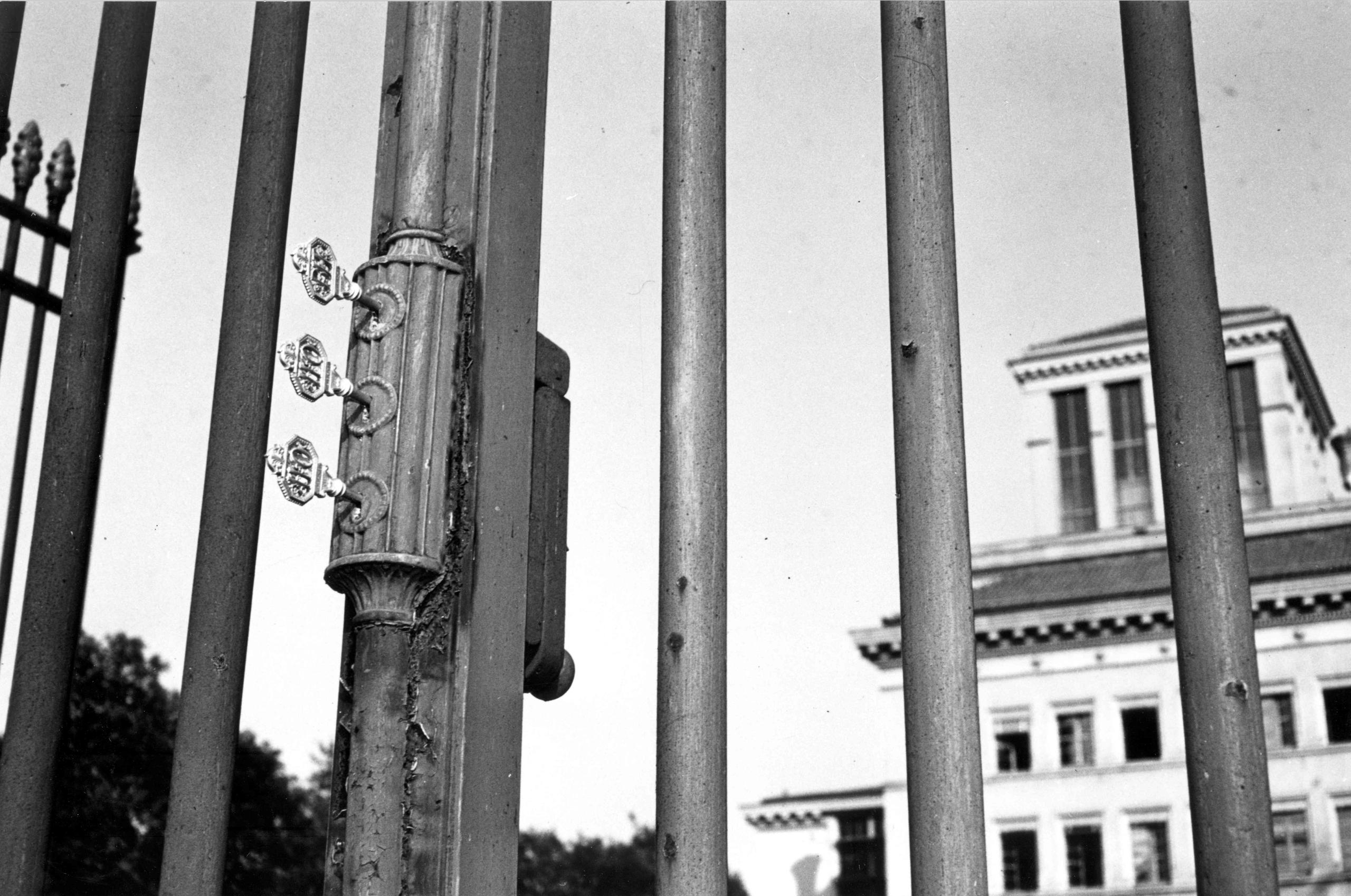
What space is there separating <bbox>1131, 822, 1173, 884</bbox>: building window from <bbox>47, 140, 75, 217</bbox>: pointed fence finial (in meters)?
49.2

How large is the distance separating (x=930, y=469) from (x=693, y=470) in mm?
1073

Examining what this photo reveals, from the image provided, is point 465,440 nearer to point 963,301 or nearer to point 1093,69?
point 1093,69

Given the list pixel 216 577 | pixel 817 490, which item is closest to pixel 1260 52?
pixel 817 490

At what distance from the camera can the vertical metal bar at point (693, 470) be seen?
637 cm

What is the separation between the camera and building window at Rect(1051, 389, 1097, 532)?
216 ft

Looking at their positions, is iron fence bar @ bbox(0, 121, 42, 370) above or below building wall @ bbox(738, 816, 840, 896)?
below

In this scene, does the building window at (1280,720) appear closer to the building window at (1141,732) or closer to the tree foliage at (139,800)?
the building window at (1141,732)

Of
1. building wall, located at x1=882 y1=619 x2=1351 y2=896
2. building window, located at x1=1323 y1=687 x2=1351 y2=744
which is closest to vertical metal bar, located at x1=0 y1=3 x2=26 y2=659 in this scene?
building wall, located at x1=882 y1=619 x2=1351 y2=896

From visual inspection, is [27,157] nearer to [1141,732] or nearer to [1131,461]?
[1141,732]

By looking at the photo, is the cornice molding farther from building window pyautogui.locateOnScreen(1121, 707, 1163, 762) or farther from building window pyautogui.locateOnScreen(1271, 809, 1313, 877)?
building window pyautogui.locateOnScreen(1271, 809, 1313, 877)

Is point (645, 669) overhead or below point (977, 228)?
below

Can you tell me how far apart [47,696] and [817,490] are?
29.2 meters

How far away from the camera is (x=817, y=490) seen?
36.6 metres

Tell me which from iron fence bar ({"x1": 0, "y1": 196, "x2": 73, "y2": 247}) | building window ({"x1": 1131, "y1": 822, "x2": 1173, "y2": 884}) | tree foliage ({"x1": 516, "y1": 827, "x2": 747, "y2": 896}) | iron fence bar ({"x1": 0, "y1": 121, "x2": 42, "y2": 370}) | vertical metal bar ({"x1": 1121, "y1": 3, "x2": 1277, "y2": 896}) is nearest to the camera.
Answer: vertical metal bar ({"x1": 1121, "y1": 3, "x2": 1277, "y2": 896})
